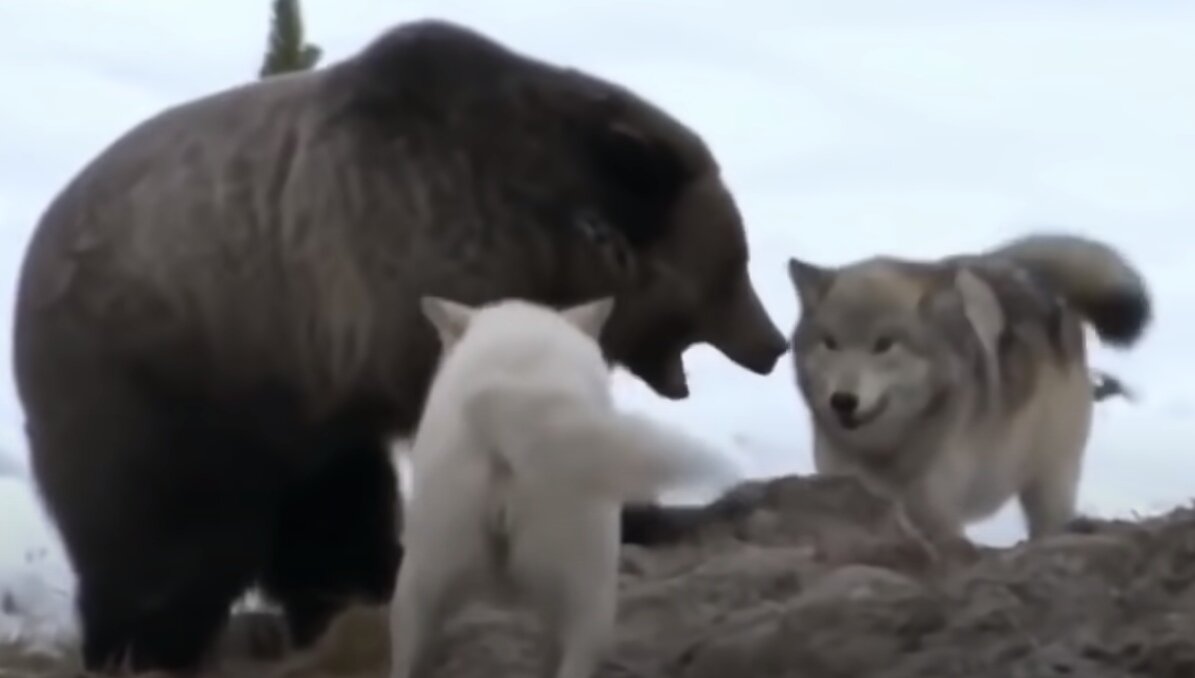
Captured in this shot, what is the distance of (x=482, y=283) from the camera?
551 cm

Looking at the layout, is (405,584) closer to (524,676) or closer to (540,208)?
(524,676)

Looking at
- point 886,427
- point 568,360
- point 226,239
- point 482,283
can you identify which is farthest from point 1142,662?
point 886,427

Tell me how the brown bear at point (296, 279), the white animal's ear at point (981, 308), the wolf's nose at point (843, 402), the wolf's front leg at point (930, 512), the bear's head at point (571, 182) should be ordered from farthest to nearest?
the white animal's ear at point (981, 308)
the wolf's nose at point (843, 402)
the wolf's front leg at point (930, 512)
the bear's head at point (571, 182)
the brown bear at point (296, 279)

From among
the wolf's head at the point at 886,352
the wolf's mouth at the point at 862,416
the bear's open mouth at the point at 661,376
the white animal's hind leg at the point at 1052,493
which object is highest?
the bear's open mouth at the point at 661,376

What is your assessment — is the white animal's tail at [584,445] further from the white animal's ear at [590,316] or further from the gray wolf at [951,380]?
the gray wolf at [951,380]

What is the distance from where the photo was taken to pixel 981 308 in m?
6.89

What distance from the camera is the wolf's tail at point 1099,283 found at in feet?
23.6

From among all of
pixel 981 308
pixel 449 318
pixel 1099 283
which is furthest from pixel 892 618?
pixel 1099 283

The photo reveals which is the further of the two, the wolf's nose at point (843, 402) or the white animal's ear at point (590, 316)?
the wolf's nose at point (843, 402)

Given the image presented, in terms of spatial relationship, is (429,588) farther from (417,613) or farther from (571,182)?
(571,182)

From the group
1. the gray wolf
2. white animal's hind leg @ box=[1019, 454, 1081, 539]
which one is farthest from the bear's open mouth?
white animal's hind leg @ box=[1019, 454, 1081, 539]

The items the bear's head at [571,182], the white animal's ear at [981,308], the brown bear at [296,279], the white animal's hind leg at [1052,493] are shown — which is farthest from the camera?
the white animal's hind leg at [1052,493]

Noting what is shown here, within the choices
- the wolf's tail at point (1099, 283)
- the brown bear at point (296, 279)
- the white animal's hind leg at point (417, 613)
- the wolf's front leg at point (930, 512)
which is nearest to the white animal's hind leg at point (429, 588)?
the white animal's hind leg at point (417, 613)

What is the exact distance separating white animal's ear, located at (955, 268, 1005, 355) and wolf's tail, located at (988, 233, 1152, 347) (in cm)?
34
